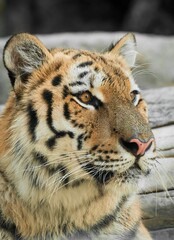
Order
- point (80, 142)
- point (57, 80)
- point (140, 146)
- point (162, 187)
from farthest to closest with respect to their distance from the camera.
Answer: point (162, 187), point (57, 80), point (80, 142), point (140, 146)

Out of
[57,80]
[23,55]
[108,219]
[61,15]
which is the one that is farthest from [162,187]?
[61,15]

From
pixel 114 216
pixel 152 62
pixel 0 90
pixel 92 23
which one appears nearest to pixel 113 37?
pixel 152 62

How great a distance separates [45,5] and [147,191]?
942cm

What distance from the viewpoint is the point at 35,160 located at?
2740 mm

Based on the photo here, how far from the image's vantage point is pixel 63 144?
8.89ft

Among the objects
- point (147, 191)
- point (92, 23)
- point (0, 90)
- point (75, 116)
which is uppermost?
point (75, 116)

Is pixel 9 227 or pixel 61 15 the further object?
pixel 61 15

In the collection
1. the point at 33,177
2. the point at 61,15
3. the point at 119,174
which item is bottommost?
the point at 61,15

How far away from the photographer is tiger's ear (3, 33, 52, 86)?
2771 millimetres

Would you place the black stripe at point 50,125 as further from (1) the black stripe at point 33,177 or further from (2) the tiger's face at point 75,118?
(1) the black stripe at point 33,177

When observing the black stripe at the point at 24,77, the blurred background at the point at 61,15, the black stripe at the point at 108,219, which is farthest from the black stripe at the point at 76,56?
the blurred background at the point at 61,15

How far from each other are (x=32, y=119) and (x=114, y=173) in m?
0.42

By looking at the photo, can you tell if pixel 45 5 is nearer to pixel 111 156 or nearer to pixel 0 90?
pixel 0 90

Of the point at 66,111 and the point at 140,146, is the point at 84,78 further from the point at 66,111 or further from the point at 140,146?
the point at 140,146
